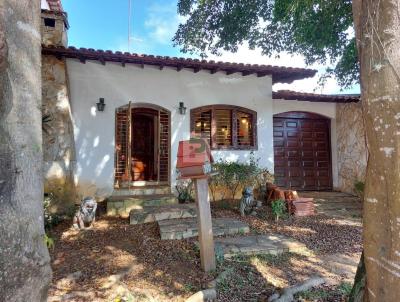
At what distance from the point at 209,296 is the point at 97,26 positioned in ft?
42.6

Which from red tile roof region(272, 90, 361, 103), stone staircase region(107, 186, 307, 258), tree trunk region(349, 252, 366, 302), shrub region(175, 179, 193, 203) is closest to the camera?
tree trunk region(349, 252, 366, 302)

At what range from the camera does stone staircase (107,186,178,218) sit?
261 inches

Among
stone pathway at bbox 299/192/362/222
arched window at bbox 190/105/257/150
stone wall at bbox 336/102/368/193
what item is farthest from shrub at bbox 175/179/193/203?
stone wall at bbox 336/102/368/193

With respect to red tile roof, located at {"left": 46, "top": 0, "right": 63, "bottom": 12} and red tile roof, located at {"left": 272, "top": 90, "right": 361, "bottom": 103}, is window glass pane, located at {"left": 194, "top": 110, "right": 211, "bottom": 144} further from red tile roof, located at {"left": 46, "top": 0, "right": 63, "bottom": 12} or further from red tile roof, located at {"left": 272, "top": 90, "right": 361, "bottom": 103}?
red tile roof, located at {"left": 46, "top": 0, "right": 63, "bottom": 12}

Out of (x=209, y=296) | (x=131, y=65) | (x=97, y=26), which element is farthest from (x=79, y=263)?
(x=97, y=26)

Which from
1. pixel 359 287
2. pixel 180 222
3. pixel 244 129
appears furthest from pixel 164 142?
pixel 359 287

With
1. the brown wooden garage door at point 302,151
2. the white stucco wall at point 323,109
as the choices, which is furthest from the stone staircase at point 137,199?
the white stucco wall at point 323,109

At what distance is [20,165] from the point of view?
1.53 metres

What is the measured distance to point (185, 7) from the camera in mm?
9016

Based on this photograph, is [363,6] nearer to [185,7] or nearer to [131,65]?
[131,65]

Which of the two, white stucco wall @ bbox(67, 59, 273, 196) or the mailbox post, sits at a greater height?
white stucco wall @ bbox(67, 59, 273, 196)

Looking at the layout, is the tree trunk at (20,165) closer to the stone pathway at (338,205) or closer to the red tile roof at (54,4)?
the stone pathway at (338,205)

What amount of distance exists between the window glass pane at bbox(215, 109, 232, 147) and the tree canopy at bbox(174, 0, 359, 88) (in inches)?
97.5

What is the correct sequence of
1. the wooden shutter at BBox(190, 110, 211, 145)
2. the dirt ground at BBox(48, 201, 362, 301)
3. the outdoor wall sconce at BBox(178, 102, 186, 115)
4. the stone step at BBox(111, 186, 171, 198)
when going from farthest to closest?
1. the wooden shutter at BBox(190, 110, 211, 145)
2. the outdoor wall sconce at BBox(178, 102, 186, 115)
3. the stone step at BBox(111, 186, 171, 198)
4. the dirt ground at BBox(48, 201, 362, 301)
